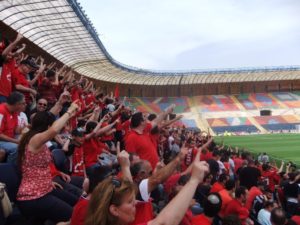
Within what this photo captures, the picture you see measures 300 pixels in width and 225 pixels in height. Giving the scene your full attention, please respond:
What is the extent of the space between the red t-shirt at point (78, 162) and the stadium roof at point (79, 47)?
1715cm

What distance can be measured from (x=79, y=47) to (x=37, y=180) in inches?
1147

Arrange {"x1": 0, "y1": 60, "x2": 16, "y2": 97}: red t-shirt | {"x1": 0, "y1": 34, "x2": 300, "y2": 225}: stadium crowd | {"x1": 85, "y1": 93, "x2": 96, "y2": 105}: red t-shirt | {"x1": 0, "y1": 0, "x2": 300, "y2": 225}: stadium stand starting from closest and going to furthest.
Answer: {"x1": 0, "y1": 34, "x2": 300, "y2": 225}: stadium crowd
{"x1": 0, "y1": 0, "x2": 300, "y2": 225}: stadium stand
{"x1": 0, "y1": 60, "x2": 16, "y2": 97}: red t-shirt
{"x1": 85, "y1": 93, "x2": 96, "y2": 105}: red t-shirt

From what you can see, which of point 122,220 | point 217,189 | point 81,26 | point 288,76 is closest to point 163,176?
point 122,220

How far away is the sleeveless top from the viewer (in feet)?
12.3

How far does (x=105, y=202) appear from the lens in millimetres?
2279

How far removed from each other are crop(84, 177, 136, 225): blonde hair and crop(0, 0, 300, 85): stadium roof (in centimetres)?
2072

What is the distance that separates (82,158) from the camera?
6199mm

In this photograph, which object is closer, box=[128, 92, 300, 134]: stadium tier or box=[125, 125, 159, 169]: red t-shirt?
box=[125, 125, 159, 169]: red t-shirt

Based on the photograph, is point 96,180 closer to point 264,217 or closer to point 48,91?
point 264,217

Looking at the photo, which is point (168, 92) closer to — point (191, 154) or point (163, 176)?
point (191, 154)

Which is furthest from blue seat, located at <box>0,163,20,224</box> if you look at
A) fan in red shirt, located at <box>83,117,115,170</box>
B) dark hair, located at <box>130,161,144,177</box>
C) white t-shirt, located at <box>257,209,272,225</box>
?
white t-shirt, located at <box>257,209,272,225</box>

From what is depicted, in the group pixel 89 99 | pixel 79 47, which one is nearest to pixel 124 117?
pixel 89 99

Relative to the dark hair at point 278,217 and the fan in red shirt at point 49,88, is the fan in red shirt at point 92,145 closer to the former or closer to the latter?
the fan in red shirt at point 49,88

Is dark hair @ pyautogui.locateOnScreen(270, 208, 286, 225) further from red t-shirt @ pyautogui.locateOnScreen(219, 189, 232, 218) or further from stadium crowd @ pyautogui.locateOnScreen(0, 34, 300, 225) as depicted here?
red t-shirt @ pyautogui.locateOnScreen(219, 189, 232, 218)
